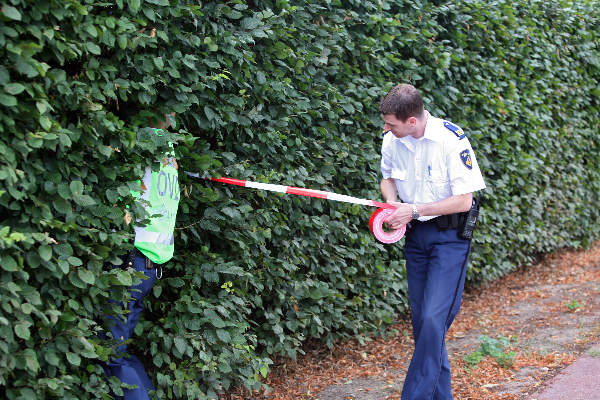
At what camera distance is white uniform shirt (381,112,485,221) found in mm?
4160

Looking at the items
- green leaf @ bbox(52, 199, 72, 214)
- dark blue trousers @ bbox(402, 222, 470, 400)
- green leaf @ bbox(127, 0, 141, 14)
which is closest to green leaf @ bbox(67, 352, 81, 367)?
green leaf @ bbox(52, 199, 72, 214)

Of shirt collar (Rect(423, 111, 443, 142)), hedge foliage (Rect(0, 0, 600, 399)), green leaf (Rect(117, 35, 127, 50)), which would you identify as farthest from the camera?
shirt collar (Rect(423, 111, 443, 142))

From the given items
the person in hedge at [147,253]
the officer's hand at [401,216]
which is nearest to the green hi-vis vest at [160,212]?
the person in hedge at [147,253]

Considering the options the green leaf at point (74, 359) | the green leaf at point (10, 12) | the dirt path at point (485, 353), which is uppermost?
the green leaf at point (10, 12)

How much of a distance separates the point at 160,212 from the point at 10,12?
4.38 feet

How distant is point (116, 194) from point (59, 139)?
449mm

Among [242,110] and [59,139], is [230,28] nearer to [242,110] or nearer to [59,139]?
[242,110]

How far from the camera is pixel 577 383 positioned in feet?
16.3

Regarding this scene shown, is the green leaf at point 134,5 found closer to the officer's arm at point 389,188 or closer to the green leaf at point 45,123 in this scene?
the green leaf at point 45,123

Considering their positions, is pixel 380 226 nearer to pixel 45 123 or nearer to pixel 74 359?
pixel 74 359

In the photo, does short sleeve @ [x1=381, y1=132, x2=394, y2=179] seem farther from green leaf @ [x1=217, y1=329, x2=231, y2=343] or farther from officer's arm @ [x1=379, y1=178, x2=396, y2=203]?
green leaf @ [x1=217, y1=329, x2=231, y2=343]

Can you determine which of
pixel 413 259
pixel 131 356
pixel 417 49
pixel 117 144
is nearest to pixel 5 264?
pixel 117 144

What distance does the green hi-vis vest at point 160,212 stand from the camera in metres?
3.67

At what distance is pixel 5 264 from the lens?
2.84 meters
